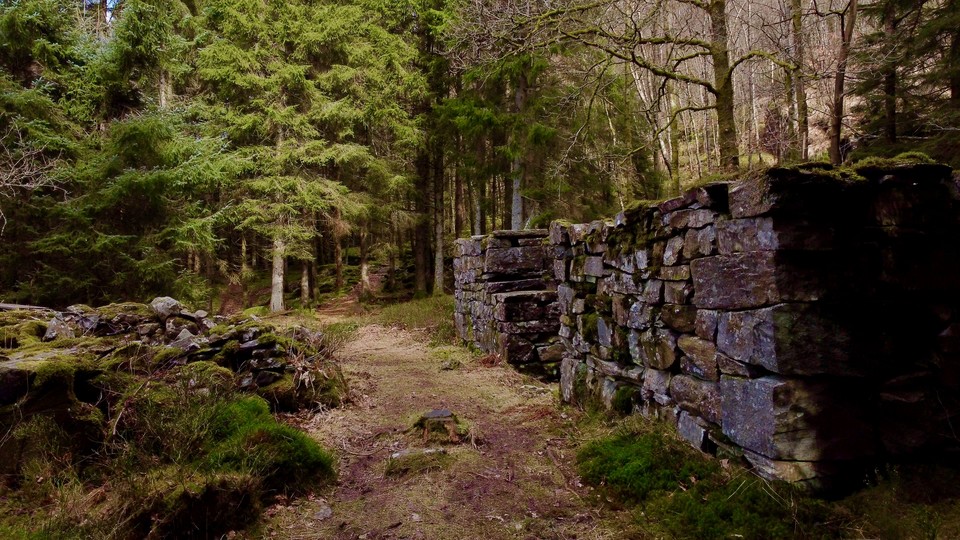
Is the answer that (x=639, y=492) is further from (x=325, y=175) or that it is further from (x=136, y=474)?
(x=325, y=175)

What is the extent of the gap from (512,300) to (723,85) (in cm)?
515

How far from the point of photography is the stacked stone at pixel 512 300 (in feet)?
26.0

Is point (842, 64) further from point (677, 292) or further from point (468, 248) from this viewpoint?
point (468, 248)

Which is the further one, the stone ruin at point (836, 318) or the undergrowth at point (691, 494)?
the stone ruin at point (836, 318)

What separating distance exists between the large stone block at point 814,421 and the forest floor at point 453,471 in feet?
3.72

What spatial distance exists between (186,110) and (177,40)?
65.8 inches

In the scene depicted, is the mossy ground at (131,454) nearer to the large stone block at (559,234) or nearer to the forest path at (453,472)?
the forest path at (453,472)

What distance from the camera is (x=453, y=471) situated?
4.04 meters

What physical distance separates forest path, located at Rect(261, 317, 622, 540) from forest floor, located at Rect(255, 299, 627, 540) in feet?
0.03

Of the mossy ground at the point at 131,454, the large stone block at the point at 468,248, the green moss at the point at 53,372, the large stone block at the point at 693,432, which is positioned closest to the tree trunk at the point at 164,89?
the large stone block at the point at 468,248

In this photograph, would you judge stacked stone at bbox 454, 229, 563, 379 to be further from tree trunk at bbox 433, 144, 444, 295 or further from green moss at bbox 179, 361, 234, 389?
tree trunk at bbox 433, 144, 444, 295

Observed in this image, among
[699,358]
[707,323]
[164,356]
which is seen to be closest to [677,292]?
[707,323]

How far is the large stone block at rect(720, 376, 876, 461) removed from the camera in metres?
2.58

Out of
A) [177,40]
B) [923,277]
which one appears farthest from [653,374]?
[177,40]
